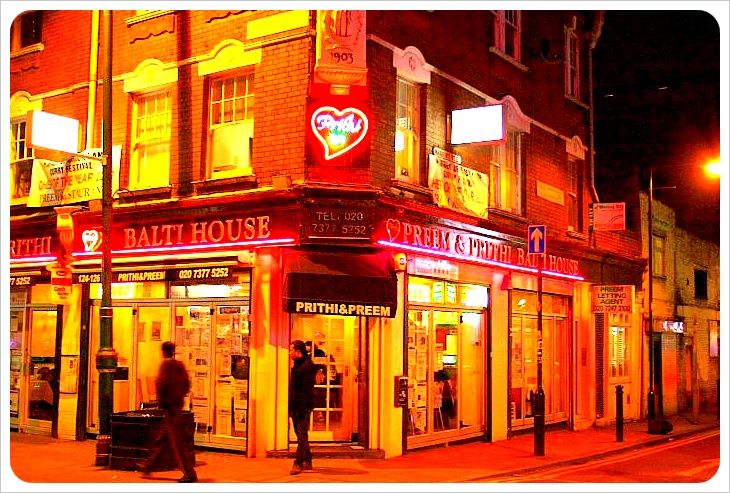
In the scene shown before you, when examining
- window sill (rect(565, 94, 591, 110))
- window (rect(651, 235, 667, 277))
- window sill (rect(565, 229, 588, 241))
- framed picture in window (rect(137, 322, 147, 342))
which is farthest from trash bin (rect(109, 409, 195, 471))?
window (rect(651, 235, 667, 277))

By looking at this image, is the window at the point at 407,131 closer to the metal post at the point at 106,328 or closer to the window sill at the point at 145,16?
the window sill at the point at 145,16

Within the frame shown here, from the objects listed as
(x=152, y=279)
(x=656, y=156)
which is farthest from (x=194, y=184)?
(x=656, y=156)

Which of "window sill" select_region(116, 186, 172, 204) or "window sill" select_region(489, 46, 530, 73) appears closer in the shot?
"window sill" select_region(116, 186, 172, 204)

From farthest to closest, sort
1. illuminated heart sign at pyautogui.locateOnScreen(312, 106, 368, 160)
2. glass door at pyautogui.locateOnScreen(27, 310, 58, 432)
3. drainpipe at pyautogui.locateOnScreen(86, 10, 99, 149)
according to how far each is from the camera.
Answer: glass door at pyautogui.locateOnScreen(27, 310, 58, 432) → drainpipe at pyautogui.locateOnScreen(86, 10, 99, 149) → illuminated heart sign at pyautogui.locateOnScreen(312, 106, 368, 160)

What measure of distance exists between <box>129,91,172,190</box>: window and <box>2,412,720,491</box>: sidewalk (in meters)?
4.79

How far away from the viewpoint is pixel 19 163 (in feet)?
58.9

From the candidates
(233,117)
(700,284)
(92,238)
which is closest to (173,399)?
(92,238)

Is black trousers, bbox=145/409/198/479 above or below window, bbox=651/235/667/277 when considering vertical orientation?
below

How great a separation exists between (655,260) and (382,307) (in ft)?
45.4

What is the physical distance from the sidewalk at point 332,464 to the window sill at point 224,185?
4313mm

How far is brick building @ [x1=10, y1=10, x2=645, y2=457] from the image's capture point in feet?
45.4

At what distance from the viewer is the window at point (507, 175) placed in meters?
18.0

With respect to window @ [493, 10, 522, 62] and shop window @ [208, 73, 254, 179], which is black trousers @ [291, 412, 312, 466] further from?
window @ [493, 10, 522, 62]

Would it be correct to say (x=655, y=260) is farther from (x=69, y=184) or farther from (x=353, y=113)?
(x=69, y=184)
